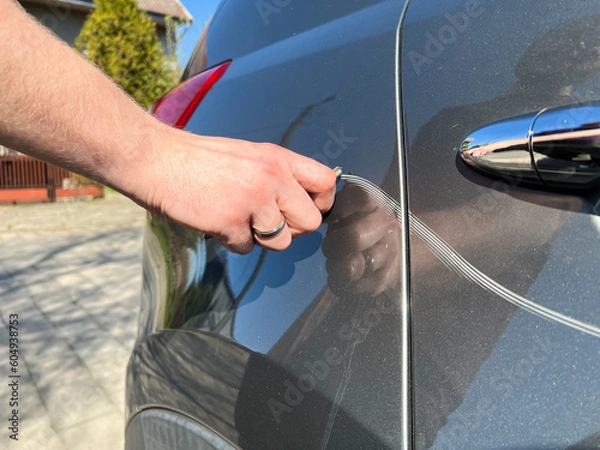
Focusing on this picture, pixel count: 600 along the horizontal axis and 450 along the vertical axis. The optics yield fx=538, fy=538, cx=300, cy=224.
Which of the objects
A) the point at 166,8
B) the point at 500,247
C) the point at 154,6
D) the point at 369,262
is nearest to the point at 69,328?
the point at 369,262

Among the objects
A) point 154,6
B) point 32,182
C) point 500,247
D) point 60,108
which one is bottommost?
point 32,182

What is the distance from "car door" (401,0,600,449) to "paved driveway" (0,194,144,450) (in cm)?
221

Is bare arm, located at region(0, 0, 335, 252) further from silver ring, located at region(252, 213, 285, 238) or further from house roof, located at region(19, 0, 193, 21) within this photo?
house roof, located at region(19, 0, 193, 21)

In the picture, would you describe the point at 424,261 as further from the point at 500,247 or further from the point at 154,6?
the point at 154,6

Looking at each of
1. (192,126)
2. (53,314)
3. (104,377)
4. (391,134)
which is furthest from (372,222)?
(53,314)

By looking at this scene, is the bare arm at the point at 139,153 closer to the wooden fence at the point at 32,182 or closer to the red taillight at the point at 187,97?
the red taillight at the point at 187,97

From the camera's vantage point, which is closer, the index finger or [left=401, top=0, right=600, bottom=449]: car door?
[left=401, top=0, right=600, bottom=449]: car door

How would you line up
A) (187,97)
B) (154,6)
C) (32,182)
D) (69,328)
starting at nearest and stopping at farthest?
1. (187,97)
2. (69,328)
3. (32,182)
4. (154,6)

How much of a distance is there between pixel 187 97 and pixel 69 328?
9.34 feet

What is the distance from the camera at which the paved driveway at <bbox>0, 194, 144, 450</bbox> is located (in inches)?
102

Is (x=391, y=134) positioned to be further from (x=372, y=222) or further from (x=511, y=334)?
(x=511, y=334)

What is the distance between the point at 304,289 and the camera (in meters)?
0.86

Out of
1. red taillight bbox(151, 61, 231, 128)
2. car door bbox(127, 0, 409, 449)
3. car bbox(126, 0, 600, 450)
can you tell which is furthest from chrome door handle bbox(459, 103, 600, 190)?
red taillight bbox(151, 61, 231, 128)

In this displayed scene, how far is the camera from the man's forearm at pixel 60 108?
0.71 m
